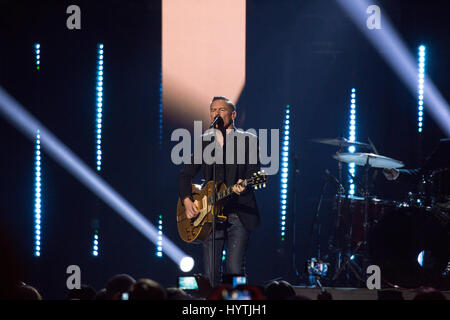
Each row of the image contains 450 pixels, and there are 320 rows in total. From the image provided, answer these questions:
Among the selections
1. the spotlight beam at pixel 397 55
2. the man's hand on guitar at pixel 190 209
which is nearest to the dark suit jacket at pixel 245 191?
the man's hand on guitar at pixel 190 209

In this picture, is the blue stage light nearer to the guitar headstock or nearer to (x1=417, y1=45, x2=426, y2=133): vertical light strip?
the guitar headstock

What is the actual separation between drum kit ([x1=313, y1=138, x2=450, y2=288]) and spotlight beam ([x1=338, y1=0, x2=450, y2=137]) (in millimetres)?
1332

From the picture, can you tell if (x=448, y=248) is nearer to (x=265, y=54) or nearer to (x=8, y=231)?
(x=265, y=54)

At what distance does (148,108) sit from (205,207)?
2578 mm

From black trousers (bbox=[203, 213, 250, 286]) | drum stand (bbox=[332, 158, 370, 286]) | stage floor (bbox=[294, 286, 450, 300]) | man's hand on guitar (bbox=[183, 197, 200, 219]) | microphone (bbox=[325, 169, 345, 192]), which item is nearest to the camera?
black trousers (bbox=[203, 213, 250, 286])

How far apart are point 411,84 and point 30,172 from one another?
15.9 ft

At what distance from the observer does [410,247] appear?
6105 millimetres

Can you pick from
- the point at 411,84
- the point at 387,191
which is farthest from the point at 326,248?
the point at 411,84

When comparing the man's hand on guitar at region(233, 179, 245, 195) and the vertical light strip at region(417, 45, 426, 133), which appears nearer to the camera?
the man's hand on guitar at region(233, 179, 245, 195)

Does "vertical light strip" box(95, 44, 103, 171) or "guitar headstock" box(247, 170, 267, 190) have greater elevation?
"vertical light strip" box(95, 44, 103, 171)

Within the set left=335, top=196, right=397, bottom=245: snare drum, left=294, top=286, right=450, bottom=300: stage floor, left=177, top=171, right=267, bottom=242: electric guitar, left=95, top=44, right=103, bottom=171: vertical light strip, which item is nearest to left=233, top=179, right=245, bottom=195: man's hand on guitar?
left=177, top=171, right=267, bottom=242: electric guitar

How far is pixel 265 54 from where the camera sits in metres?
7.13

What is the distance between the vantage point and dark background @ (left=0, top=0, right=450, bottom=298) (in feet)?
22.8

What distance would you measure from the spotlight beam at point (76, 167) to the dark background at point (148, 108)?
77mm
